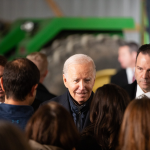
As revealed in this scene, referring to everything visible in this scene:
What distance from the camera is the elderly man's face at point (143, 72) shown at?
3.15 meters

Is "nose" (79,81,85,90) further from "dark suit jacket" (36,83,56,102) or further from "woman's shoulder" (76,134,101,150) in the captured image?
"dark suit jacket" (36,83,56,102)

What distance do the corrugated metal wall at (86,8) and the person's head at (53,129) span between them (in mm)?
4563

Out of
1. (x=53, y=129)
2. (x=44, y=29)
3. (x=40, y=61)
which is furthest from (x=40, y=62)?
(x=53, y=129)

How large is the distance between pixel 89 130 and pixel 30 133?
60cm

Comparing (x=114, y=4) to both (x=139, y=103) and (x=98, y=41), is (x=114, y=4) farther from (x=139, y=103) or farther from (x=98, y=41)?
(x=139, y=103)

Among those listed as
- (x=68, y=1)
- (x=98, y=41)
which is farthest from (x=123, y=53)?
(x=68, y=1)

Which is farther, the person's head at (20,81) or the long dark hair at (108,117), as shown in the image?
the person's head at (20,81)

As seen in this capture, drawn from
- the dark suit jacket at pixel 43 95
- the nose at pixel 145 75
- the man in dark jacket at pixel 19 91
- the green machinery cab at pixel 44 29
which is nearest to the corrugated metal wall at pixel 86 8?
the green machinery cab at pixel 44 29

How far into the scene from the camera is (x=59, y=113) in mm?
1979

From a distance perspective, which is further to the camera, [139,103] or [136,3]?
[136,3]

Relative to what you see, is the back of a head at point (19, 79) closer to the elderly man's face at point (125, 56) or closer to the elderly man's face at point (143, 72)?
the elderly man's face at point (143, 72)

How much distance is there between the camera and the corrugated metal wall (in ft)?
20.6

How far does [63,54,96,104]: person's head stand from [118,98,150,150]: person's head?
0.98 meters

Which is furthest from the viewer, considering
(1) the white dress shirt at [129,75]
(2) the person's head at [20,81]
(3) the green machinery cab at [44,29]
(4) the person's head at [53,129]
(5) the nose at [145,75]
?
(3) the green machinery cab at [44,29]
